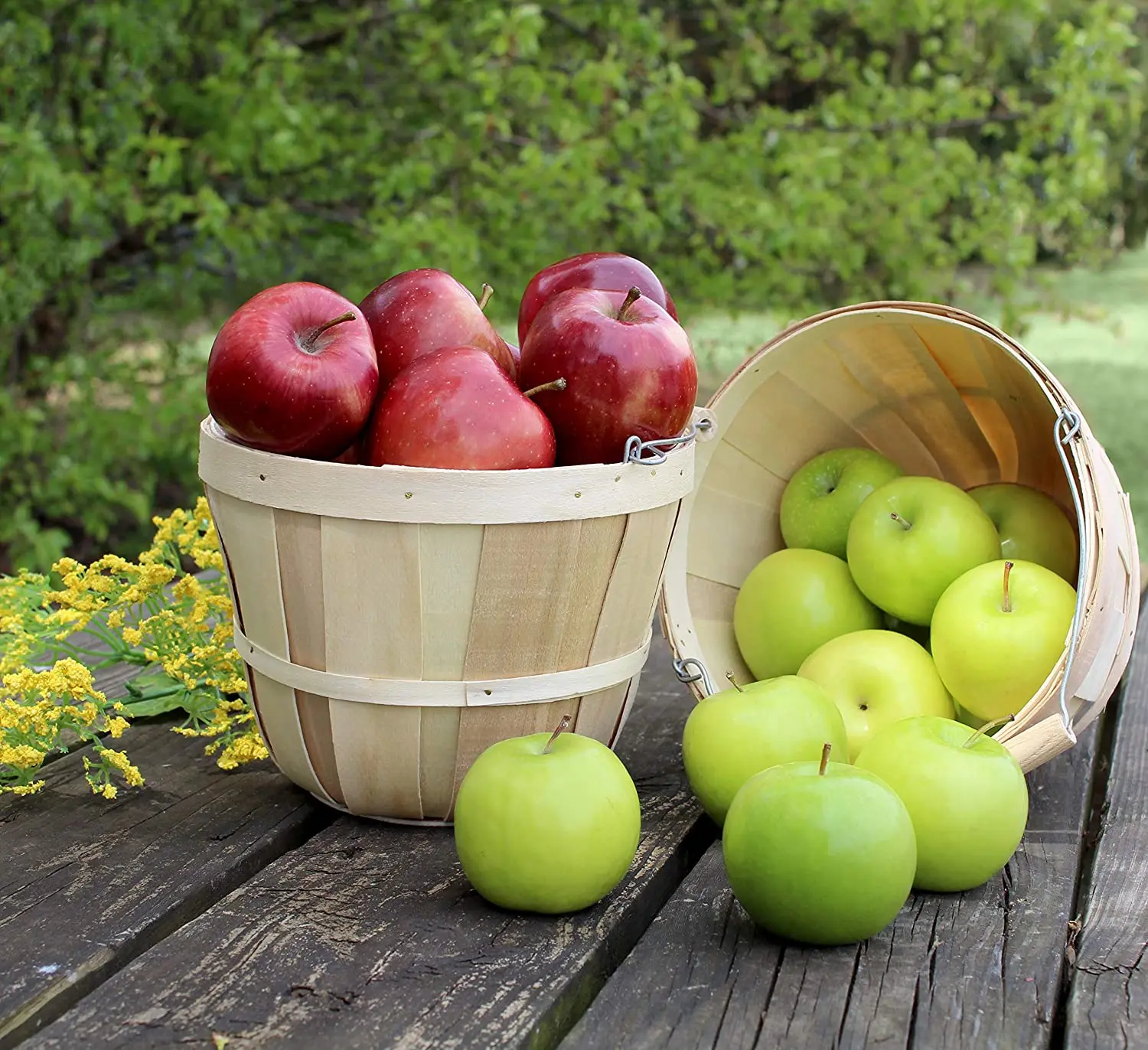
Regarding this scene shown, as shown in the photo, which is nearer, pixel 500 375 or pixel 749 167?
pixel 500 375

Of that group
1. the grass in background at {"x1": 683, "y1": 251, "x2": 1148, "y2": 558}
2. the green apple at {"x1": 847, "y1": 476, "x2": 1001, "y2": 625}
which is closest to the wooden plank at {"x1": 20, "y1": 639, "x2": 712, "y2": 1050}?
the green apple at {"x1": 847, "y1": 476, "x2": 1001, "y2": 625}

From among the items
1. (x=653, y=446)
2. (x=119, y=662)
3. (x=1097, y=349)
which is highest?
(x=653, y=446)

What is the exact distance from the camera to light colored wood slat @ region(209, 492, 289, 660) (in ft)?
4.28

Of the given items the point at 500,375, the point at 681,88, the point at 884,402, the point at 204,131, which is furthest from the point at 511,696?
the point at 204,131

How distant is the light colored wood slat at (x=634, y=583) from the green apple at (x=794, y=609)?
28 centimetres

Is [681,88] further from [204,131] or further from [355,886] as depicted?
[355,886]

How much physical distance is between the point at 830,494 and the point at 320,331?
2.43 ft

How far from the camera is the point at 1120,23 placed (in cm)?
389

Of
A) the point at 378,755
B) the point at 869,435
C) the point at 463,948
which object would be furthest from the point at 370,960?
the point at 869,435

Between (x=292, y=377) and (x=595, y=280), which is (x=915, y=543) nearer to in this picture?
(x=595, y=280)

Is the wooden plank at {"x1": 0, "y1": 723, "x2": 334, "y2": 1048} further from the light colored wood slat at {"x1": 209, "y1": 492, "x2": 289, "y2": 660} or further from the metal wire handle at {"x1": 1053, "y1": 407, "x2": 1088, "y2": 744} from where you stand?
the metal wire handle at {"x1": 1053, "y1": 407, "x2": 1088, "y2": 744}

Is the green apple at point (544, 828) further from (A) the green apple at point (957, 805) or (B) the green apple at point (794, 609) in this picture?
(B) the green apple at point (794, 609)

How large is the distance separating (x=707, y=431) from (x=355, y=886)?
68cm

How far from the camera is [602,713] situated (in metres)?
1.44
